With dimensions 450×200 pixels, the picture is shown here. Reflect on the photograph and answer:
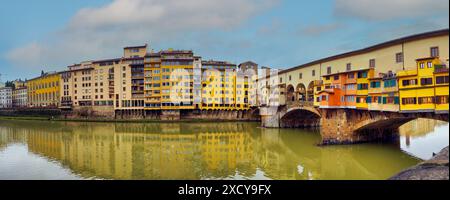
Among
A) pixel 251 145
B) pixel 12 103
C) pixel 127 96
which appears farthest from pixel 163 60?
pixel 12 103

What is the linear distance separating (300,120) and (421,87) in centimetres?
2285

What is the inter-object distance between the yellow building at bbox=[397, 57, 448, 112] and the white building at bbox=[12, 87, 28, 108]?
293 feet

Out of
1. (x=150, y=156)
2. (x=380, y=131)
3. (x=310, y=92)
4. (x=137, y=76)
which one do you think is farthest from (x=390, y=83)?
(x=137, y=76)

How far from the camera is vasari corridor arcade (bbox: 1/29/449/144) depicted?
1656 centimetres

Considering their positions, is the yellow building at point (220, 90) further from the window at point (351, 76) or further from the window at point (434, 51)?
the window at point (434, 51)

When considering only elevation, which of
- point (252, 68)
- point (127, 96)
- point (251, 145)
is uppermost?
point (252, 68)

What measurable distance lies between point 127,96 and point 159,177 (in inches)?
1658

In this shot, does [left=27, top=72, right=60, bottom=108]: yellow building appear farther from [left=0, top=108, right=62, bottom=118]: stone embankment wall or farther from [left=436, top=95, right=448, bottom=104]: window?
[left=436, top=95, right=448, bottom=104]: window

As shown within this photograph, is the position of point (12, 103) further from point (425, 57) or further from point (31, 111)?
point (425, 57)

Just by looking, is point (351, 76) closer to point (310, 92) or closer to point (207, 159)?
point (310, 92)

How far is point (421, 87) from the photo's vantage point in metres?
15.8

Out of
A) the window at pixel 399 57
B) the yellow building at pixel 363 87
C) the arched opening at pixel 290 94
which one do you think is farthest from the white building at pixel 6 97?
the window at pixel 399 57
